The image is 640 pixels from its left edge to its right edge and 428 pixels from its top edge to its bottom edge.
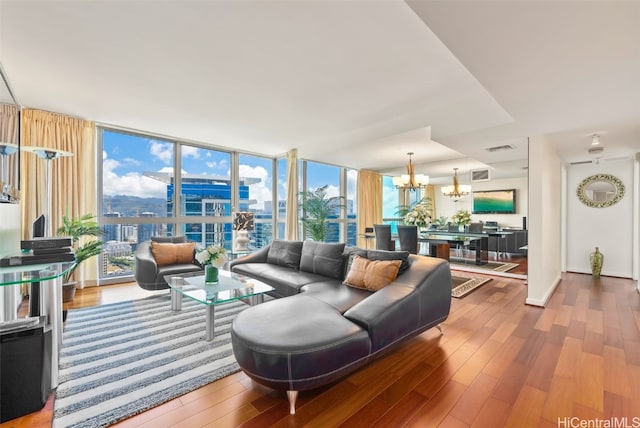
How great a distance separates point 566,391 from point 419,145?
400cm

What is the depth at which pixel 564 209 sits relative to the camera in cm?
566

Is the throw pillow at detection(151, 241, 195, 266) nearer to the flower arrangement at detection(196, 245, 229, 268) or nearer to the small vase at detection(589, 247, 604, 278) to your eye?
the flower arrangement at detection(196, 245, 229, 268)

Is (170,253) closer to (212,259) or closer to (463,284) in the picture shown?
(212,259)

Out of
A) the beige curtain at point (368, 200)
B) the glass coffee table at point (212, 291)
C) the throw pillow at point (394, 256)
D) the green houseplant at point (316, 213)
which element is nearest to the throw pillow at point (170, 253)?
the glass coffee table at point (212, 291)

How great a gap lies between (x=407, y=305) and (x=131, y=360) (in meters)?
2.14

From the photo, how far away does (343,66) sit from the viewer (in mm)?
2531

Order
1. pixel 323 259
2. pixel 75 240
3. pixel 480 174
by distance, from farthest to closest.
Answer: pixel 480 174 < pixel 75 240 < pixel 323 259

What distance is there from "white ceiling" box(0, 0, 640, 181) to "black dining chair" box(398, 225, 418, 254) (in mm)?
1580

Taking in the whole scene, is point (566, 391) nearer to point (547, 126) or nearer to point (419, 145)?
point (547, 126)

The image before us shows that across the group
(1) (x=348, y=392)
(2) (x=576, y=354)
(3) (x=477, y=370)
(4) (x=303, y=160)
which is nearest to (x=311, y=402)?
(1) (x=348, y=392)

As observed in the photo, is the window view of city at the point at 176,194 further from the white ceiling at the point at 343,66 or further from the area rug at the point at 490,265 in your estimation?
the area rug at the point at 490,265

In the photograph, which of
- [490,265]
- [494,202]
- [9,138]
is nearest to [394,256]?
[9,138]

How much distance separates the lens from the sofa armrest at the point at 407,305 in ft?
6.26

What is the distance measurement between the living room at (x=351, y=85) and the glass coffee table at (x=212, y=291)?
1.52m
